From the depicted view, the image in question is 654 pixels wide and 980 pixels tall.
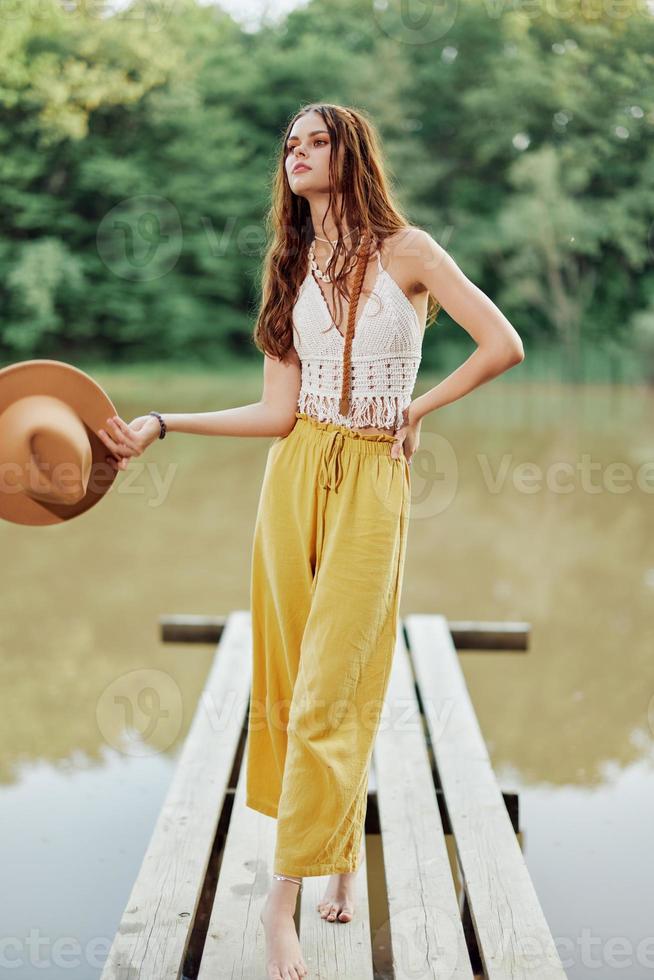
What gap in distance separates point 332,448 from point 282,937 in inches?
33.5

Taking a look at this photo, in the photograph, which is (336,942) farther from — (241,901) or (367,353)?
(367,353)

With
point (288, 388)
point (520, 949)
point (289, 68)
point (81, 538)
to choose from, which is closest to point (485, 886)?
point (520, 949)

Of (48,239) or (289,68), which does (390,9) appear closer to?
(289,68)

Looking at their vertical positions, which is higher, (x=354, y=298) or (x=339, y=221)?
(x=339, y=221)

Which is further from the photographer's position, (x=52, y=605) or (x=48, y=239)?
(x=48, y=239)

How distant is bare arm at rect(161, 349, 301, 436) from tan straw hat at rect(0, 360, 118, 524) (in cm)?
18

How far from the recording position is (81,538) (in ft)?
21.2

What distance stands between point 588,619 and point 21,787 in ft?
8.72

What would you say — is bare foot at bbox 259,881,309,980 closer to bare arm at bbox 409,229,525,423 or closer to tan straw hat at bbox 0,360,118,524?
tan straw hat at bbox 0,360,118,524

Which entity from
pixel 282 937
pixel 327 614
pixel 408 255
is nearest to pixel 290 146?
pixel 408 255

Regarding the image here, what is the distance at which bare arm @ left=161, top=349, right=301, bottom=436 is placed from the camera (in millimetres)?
2043

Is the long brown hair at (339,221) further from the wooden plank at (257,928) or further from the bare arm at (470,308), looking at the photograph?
the wooden plank at (257,928)

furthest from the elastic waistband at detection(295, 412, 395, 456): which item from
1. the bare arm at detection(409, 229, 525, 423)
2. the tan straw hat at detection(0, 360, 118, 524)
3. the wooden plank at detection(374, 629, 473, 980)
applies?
the wooden plank at detection(374, 629, 473, 980)

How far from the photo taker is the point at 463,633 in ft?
13.8
